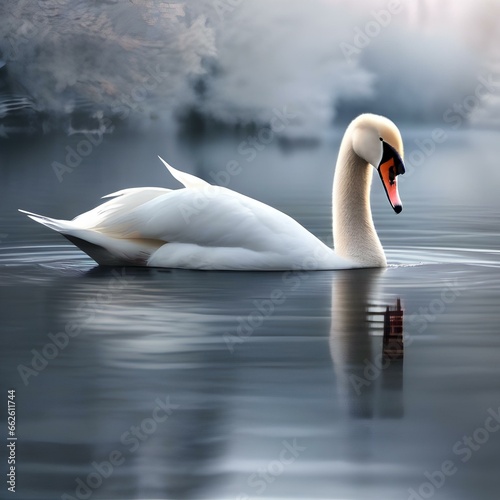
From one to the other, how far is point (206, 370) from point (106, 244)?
3.78 metres

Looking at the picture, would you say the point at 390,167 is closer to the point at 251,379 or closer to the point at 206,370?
the point at 206,370

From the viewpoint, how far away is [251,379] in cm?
634

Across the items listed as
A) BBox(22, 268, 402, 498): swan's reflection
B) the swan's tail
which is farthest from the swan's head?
the swan's tail

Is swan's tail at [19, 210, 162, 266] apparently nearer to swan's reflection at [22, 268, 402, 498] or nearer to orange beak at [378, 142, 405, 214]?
swan's reflection at [22, 268, 402, 498]

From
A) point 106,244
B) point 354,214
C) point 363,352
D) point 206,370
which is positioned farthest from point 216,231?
point 206,370

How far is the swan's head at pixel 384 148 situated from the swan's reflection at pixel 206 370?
39.2 inches

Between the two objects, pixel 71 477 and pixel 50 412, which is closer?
pixel 71 477

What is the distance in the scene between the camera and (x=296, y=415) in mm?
5613

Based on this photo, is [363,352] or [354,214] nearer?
[363,352]

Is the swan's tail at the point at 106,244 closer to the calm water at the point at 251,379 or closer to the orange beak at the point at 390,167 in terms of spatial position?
the calm water at the point at 251,379

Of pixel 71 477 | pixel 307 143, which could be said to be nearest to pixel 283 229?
pixel 71 477

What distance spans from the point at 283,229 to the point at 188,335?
2.63m

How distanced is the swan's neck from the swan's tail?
4.66 feet

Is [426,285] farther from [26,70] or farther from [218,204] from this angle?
[26,70]
